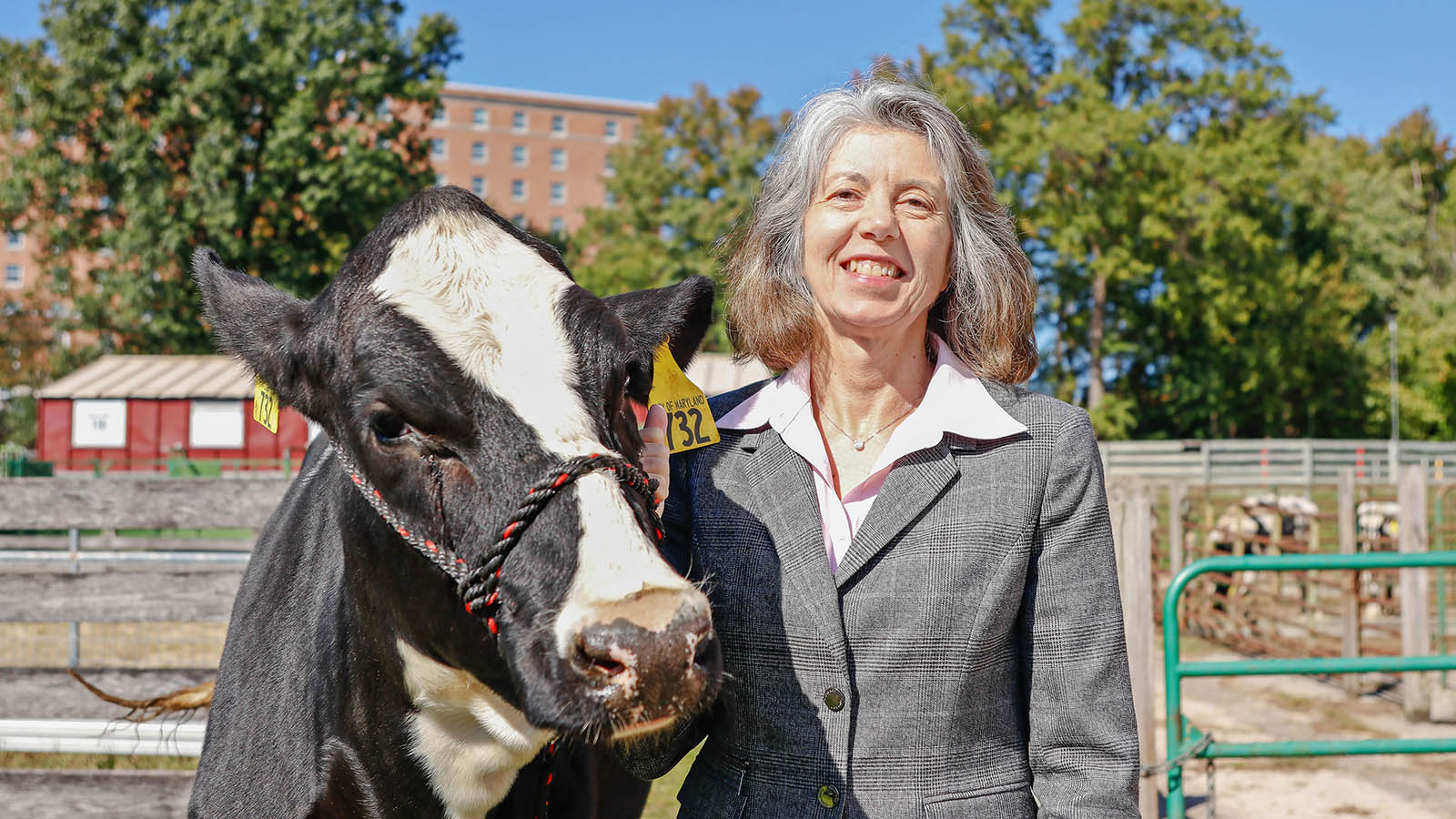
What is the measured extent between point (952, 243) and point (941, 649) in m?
0.90

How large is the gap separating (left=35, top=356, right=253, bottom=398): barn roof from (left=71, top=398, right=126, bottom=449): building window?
0.25 m

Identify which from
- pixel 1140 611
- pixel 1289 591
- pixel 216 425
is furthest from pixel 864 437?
pixel 216 425

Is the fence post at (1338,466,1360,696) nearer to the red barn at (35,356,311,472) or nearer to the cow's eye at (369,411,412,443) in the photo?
the cow's eye at (369,411,412,443)

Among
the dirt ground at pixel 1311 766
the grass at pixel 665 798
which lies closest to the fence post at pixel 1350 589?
the dirt ground at pixel 1311 766

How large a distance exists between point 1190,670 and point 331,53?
31.3 m

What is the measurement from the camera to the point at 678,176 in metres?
36.8

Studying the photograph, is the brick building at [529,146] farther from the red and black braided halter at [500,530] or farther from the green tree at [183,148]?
the red and black braided halter at [500,530]

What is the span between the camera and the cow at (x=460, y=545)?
165 centimetres

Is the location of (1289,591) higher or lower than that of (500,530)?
lower

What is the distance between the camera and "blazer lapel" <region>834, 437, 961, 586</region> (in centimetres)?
212

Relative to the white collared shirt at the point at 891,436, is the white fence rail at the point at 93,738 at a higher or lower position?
lower

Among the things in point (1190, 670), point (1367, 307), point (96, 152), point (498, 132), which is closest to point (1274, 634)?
point (1190, 670)

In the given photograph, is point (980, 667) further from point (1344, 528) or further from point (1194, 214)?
point (1194, 214)

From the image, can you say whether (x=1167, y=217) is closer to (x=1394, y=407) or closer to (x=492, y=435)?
(x=1394, y=407)
